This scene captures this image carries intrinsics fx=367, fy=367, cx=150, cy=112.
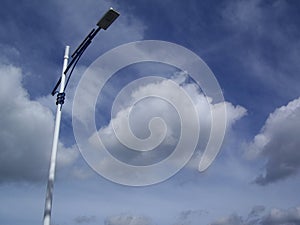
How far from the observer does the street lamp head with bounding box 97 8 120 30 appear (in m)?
15.5

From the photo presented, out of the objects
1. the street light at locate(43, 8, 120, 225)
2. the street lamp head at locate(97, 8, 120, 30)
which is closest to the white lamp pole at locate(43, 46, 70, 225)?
the street light at locate(43, 8, 120, 225)

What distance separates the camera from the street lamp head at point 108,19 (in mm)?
15456

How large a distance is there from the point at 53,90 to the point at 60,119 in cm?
259

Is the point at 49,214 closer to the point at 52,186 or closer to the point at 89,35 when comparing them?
the point at 52,186

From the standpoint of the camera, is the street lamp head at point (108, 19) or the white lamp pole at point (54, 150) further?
the street lamp head at point (108, 19)

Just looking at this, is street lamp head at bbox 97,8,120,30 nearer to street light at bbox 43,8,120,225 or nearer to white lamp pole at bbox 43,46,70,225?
street light at bbox 43,8,120,225

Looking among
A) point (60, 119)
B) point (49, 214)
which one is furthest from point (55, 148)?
point (49, 214)

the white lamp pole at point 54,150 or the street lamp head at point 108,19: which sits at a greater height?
the street lamp head at point 108,19

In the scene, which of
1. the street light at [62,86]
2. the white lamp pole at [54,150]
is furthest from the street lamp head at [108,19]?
the white lamp pole at [54,150]

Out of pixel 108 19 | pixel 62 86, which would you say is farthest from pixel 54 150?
pixel 108 19

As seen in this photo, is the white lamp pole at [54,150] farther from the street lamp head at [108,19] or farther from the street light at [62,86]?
the street lamp head at [108,19]

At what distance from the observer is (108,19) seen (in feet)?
51.7

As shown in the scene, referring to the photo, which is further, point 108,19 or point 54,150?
point 108,19

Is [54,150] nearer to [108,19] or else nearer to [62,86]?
A: [62,86]
